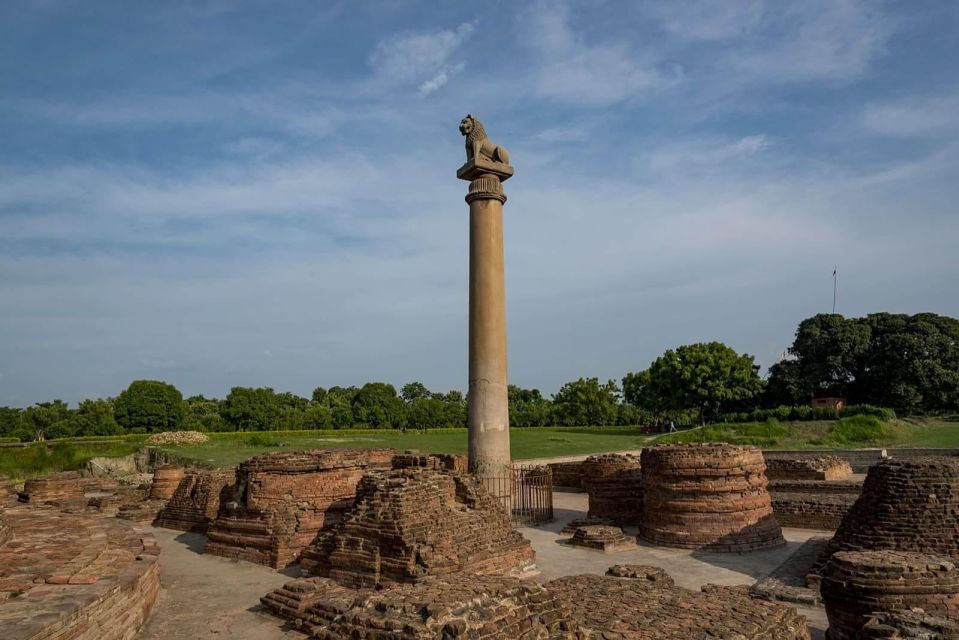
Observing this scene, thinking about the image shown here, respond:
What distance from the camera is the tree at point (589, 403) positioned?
2469 inches

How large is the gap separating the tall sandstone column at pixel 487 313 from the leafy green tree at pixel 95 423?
43.3 meters

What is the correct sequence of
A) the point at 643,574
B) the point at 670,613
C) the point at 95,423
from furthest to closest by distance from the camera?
1. the point at 95,423
2. the point at 643,574
3. the point at 670,613

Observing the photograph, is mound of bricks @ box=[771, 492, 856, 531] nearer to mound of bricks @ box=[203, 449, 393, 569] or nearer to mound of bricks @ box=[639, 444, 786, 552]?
mound of bricks @ box=[639, 444, 786, 552]

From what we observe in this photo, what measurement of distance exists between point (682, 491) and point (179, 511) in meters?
11.0

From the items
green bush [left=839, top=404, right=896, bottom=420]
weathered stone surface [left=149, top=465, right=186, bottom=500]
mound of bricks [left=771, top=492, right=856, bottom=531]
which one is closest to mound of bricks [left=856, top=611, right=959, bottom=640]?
mound of bricks [left=771, top=492, right=856, bottom=531]

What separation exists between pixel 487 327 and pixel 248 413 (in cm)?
4537

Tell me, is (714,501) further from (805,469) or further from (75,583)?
(75,583)

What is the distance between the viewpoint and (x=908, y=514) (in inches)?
343

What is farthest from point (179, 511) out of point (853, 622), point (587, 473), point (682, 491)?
point (853, 622)

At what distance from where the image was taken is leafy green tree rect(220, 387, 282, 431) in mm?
54312

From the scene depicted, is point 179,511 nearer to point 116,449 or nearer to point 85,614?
point 85,614

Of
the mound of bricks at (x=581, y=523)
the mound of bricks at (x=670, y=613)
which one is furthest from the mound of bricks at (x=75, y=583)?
the mound of bricks at (x=581, y=523)

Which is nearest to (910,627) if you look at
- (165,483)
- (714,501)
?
(714,501)

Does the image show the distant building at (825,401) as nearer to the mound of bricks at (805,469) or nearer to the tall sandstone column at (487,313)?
the mound of bricks at (805,469)
